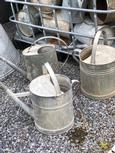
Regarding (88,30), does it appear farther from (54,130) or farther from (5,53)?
(54,130)

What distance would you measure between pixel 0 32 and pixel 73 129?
1.19 m

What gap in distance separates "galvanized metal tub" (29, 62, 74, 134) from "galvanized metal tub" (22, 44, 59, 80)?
11.7 inches

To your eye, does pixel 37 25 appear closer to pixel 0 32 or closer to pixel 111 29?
pixel 0 32

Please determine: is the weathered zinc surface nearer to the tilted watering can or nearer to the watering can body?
the watering can body

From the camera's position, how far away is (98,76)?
2.22 m

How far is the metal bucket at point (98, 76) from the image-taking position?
219cm

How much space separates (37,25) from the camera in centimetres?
294

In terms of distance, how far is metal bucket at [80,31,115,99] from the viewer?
219cm

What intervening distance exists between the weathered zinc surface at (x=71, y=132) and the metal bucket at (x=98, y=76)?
0.06 meters

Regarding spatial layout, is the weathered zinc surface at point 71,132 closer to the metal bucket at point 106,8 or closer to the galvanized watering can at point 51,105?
the galvanized watering can at point 51,105

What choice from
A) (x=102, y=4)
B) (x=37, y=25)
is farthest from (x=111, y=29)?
(x=37, y=25)

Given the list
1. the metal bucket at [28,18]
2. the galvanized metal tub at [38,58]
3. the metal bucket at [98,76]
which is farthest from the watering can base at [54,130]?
the metal bucket at [28,18]

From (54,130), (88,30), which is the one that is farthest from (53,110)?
(88,30)

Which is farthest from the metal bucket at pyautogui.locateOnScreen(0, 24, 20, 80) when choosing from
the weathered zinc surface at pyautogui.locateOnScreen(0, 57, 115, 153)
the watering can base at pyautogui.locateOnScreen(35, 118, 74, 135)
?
the watering can base at pyautogui.locateOnScreen(35, 118, 74, 135)
